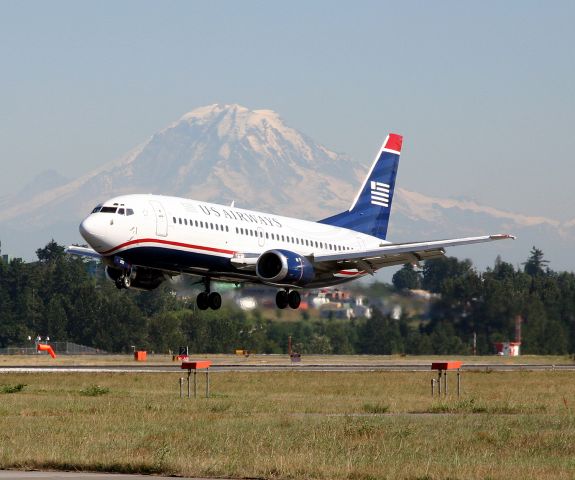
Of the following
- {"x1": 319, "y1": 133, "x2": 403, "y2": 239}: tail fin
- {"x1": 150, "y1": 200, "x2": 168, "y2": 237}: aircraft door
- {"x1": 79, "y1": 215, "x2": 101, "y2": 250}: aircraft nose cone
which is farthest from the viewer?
{"x1": 319, "y1": 133, "x2": 403, "y2": 239}: tail fin

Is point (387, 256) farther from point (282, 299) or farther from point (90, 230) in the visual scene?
point (90, 230)

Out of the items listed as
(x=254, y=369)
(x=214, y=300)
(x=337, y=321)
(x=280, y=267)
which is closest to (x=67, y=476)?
(x=280, y=267)

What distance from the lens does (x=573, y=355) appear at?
116188 mm

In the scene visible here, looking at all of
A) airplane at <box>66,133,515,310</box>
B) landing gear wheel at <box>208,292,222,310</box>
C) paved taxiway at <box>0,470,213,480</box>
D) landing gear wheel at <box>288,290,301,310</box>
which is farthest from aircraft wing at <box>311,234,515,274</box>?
paved taxiway at <box>0,470,213,480</box>

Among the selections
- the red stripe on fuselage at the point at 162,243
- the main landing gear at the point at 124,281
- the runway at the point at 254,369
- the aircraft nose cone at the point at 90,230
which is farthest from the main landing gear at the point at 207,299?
the aircraft nose cone at the point at 90,230

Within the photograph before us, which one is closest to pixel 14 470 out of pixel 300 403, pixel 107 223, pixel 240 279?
pixel 300 403

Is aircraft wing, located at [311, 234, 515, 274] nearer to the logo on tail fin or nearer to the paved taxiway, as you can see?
the logo on tail fin

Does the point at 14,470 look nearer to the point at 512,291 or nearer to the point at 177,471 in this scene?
the point at 177,471

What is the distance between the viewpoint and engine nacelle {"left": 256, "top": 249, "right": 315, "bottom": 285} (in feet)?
230

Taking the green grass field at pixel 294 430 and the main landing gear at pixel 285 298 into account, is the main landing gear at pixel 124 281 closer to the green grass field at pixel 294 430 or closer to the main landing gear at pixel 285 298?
the green grass field at pixel 294 430

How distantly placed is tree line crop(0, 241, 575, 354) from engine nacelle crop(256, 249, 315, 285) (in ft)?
28.0

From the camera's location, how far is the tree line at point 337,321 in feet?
345

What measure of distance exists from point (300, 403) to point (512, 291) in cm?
6069

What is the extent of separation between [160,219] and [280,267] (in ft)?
26.7
